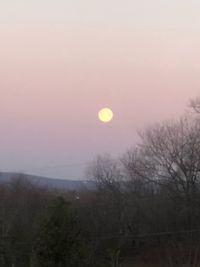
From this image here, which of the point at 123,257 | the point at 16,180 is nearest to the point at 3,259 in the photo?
the point at 123,257

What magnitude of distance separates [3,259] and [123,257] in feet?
78.4

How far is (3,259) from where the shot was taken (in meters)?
36.8

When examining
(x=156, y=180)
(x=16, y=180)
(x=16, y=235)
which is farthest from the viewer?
(x=16, y=180)

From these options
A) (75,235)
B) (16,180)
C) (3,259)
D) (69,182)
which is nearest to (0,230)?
(3,259)

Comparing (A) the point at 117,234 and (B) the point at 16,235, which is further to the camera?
(A) the point at 117,234

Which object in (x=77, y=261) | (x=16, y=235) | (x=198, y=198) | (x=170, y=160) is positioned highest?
(x=170, y=160)

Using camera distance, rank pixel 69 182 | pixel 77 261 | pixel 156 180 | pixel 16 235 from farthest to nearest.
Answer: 1. pixel 69 182
2. pixel 156 180
3. pixel 16 235
4. pixel 77 261

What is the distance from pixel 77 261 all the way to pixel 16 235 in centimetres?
2309

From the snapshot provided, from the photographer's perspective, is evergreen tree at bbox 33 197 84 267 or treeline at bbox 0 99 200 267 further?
treeline at bbox 0 99 200 267

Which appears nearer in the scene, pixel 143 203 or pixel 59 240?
pixel 59 240

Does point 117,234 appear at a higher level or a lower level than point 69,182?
lower

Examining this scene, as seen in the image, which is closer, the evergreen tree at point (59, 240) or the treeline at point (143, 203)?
the evergreen tree at point (59, 240)

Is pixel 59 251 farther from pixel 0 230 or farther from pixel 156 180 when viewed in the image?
pixel 156 180

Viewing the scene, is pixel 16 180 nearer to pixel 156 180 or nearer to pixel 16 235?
pixel 156 180
